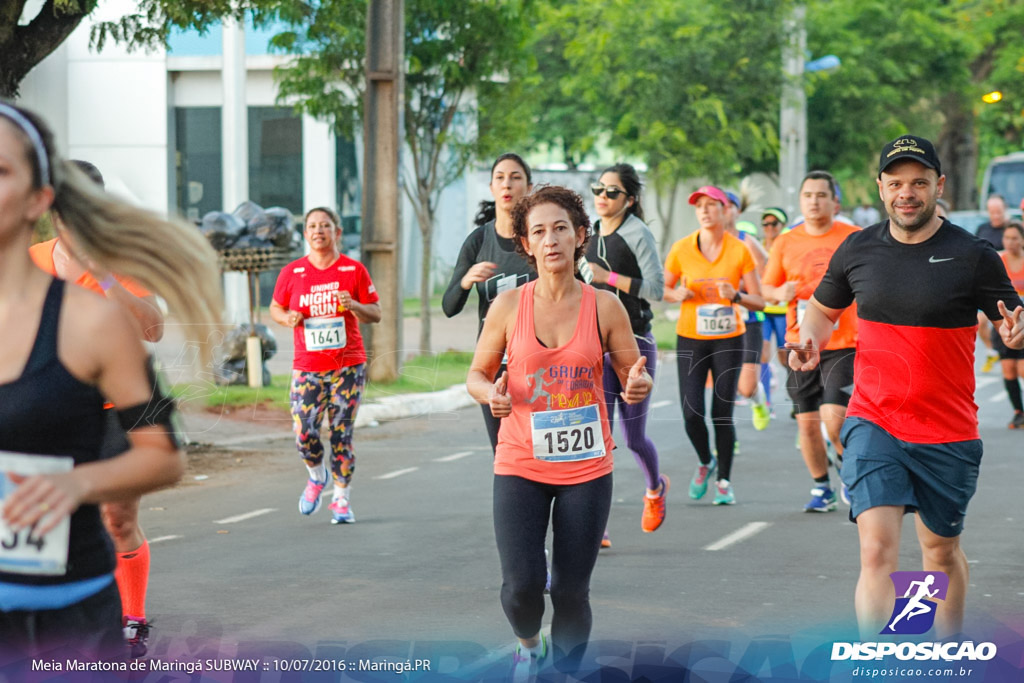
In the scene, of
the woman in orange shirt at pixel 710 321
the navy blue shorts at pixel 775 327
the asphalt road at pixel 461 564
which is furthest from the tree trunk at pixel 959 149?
the woman in orange shirt at pixel 710 321

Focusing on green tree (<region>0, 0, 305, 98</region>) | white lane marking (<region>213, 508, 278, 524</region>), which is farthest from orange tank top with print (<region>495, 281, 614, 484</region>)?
green tree (<region>0, 0, 305, 98</region>)

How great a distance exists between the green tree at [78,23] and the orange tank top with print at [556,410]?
6.65m

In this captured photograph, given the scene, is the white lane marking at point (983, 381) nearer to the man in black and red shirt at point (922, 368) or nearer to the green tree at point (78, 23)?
the green tree at point (78, 23)

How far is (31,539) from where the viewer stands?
287 cm

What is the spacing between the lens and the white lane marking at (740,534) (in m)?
8.18

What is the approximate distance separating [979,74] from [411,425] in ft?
89.7

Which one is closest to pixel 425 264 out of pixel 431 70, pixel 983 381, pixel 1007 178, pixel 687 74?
pixel 431 70

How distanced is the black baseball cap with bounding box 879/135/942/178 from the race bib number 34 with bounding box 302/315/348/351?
432 cm

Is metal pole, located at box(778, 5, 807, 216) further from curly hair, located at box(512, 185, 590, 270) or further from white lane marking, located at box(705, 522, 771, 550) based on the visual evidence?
curly hair, located at box(512, 185, 590, 270)

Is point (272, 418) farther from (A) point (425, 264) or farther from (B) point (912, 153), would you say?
(B) point (912, 153)

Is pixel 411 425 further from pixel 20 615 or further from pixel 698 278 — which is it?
pixel 20 615

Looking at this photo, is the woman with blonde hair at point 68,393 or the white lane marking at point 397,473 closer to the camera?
the woman with blonde hair at point 68,393

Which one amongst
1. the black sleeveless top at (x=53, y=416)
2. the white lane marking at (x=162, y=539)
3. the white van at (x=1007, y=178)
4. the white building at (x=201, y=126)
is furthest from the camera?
the white van at (x=1007, y=178)

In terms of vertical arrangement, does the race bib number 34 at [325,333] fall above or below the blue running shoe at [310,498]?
above
